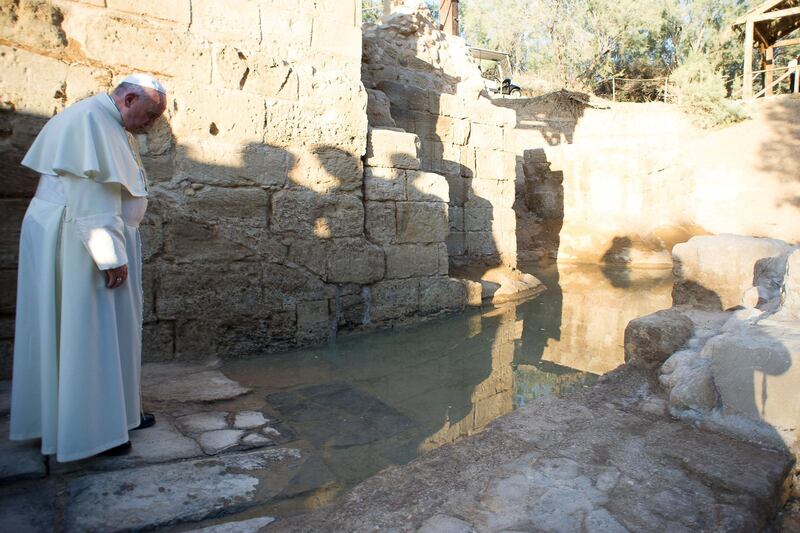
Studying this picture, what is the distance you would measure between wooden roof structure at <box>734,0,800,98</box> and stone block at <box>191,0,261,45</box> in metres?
17.9

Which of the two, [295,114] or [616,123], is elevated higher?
[616,123]

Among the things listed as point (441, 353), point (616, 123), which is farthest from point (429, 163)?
point (616, 123)

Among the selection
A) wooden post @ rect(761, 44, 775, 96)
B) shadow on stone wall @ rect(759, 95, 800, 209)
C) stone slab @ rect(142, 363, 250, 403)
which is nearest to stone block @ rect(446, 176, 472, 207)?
stone slab @ rect(142, 363, 250, 403)

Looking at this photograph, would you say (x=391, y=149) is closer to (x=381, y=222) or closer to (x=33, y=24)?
(x=381, y=222)

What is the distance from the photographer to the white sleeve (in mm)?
2186

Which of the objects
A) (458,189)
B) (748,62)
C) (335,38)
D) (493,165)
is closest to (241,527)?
(335,38)

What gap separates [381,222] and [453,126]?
114 inches

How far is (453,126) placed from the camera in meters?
7.29

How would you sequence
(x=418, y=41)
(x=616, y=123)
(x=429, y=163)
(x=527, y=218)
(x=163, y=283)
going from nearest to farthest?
A: (x=163, y=283) < (x=429, y=163) < (x=418, y=41) < (x=527, y=218) < (x=616, y=123)

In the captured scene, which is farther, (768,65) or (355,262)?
(768,65)

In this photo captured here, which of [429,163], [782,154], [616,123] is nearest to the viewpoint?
[429,163]

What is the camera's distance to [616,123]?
2011 centimetres

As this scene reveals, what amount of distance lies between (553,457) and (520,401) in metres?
1.24

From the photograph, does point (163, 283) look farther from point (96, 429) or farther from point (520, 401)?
point (520, 401)
